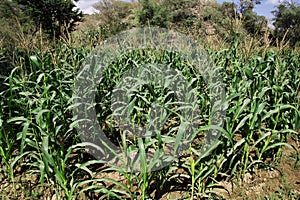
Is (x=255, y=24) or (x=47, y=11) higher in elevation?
(x=47, y=11)

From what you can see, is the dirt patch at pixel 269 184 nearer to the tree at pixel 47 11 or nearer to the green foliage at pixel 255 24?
the green foliage at pixel 255 24

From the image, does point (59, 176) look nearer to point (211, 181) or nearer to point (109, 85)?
point (211, 181)

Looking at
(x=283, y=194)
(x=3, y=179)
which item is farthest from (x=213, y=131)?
(x=3, y=179)

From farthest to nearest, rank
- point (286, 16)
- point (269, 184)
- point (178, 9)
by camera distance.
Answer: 1. point (178, 9)
2. point (286, 16)
3. point (269, 184)

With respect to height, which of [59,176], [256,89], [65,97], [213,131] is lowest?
[59,176]

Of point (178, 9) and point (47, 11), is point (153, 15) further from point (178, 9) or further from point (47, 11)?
point (47, 11)

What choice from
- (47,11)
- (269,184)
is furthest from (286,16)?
(269,184)

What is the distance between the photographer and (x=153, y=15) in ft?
60.6

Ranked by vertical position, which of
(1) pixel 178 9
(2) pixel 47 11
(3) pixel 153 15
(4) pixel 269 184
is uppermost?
(1) pixel 178 9

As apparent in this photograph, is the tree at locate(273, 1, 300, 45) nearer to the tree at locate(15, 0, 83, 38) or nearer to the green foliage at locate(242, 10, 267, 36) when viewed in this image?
the green foliage at locate(242, 10, 267, 36)

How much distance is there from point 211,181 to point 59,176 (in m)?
1.39

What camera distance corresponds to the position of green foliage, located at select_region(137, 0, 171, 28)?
1817cm

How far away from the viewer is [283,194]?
209 cm

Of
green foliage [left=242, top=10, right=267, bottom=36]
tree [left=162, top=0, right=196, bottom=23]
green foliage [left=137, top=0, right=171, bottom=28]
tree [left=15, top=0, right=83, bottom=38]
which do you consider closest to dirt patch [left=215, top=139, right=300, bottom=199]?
green foliage [left=242, top=10, right=267, bottom=36]
